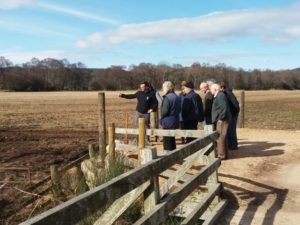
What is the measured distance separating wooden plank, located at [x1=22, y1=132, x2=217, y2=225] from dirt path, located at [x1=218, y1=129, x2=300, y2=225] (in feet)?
7.11

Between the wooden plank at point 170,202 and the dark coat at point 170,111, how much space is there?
292cm

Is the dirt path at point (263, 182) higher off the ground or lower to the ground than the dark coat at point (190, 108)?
lower

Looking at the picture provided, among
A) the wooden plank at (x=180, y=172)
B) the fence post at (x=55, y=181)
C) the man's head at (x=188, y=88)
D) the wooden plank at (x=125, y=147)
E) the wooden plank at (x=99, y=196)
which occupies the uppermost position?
the man's head at (x=188, y=88)

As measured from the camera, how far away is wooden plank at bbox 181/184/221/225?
580cm

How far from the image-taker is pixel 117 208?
14.8 feet

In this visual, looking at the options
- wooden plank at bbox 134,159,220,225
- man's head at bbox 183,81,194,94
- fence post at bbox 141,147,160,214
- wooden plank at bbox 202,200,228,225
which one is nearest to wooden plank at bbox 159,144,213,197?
wooden plank at bbox 134,159,220,225

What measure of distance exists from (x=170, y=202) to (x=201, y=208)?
3.86 feet

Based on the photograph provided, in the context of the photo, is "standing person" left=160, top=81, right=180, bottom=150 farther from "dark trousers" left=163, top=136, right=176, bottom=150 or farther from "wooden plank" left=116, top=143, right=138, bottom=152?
"wooden plank" left=116, top=143, right=138, bottom=152

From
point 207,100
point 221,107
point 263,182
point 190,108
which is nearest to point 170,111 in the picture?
point 190,108

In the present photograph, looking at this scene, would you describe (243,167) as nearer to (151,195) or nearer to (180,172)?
(180,172)

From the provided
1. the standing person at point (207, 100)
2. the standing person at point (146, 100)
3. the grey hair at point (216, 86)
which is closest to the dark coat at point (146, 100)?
the standing person at point (146, 100)

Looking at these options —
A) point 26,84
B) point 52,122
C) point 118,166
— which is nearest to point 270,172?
point 118,166

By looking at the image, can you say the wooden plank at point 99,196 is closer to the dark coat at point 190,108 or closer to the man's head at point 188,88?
the dark coat at point 190,108

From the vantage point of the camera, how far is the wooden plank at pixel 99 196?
3074mm
